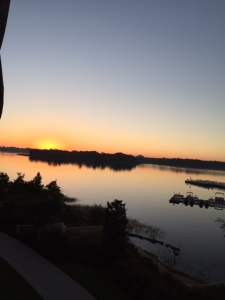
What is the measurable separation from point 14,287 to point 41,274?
3342mm

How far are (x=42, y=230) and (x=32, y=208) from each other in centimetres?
259

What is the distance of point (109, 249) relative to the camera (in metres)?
28.0

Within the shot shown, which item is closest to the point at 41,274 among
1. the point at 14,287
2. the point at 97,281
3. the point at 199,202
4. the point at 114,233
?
the point at 14,287

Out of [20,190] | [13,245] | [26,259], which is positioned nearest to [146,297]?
[26,259]

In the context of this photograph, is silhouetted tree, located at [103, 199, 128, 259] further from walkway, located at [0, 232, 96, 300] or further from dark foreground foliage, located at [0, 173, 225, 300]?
walkway, located at [0, 232, 96, 300]

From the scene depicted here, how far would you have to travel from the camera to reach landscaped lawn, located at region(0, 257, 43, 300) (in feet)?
62.7

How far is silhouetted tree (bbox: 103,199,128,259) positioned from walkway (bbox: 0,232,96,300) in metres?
5.02

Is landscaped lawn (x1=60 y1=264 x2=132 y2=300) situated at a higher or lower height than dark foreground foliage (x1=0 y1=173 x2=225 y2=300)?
lower

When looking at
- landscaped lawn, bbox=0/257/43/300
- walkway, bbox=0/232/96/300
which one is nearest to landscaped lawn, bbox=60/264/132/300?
walkway, bbox=0/232/96/300

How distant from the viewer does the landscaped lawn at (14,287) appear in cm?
1912

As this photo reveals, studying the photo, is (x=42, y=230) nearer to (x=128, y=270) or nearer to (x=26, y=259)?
(x=26, y=259)

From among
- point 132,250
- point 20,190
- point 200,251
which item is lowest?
point 200,251

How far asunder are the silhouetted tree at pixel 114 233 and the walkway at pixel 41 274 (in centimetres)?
502

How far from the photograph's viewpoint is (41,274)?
23438 millimetres
